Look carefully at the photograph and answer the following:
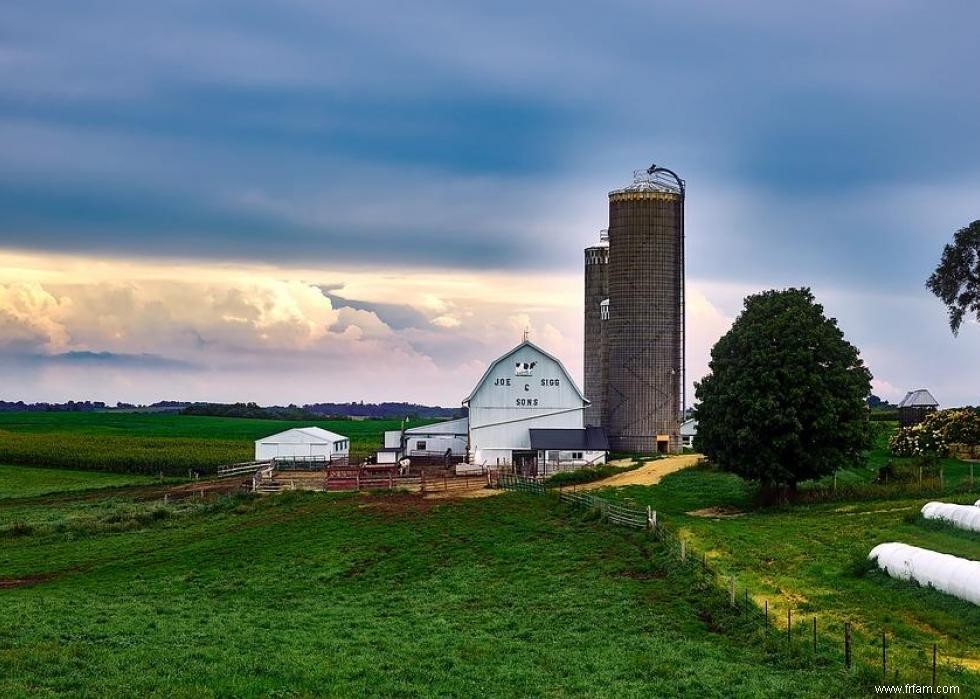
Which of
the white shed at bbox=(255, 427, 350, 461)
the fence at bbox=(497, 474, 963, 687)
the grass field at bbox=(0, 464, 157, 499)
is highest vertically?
the white shed at bbox=(255, 427, 350, 461)

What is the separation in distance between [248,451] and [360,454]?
1169 cm

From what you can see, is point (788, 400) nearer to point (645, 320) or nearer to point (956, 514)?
point (956, 514)

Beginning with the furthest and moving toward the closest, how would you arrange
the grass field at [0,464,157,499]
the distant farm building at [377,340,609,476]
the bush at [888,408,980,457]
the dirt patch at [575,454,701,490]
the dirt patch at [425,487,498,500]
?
the grass field at [0,464,157,499]
the distant farm building at [377,340,609,476]
the bush at [888,408,980,457]
the dirt patch at [575,454,701,490]
the dirt patch at [425,487,498,500]

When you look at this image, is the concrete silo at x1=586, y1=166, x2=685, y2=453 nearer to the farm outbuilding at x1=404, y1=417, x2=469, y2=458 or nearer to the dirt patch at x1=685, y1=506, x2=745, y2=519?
the farm outbuilding at x1=404, y1=417, x2=469, y2=458

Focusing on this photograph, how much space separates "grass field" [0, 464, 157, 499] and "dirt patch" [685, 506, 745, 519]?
4276 centimetres

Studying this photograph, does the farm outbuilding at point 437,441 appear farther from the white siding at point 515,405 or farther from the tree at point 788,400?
the tree at point 788,400

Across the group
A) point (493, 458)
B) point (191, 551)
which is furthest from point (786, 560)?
point (493, 458)

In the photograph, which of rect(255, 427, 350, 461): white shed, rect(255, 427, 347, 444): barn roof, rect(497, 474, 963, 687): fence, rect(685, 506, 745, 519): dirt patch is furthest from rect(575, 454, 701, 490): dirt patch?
rect(497, 474, 963, 687): fence

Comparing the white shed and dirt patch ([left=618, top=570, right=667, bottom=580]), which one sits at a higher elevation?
the white shed

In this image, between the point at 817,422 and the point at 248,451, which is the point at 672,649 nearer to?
the point at 817,422

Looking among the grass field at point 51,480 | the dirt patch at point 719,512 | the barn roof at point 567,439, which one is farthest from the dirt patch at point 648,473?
the grass field at point 51,480

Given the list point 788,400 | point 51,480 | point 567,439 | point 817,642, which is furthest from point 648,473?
point 51,480

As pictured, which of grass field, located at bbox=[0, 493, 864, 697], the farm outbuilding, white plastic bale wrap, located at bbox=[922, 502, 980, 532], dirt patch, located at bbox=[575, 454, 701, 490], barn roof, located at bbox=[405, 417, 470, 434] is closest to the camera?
grass field, located at bbox=[0, 493, 864, 697]

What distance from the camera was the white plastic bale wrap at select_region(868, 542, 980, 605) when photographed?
27.0 metres
